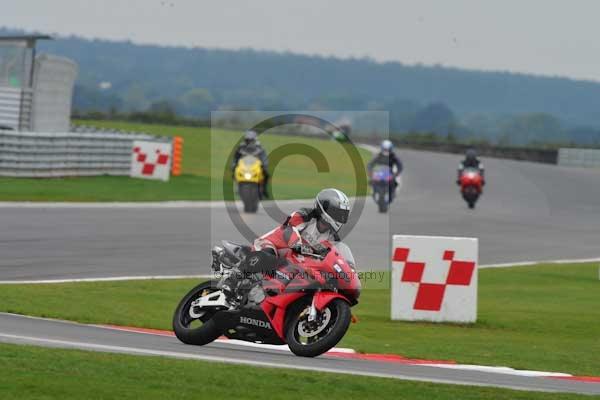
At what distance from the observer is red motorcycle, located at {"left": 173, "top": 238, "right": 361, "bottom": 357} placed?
998cm

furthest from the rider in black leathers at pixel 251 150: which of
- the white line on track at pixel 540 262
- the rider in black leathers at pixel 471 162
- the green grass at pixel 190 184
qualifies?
the rider in black leathers at pixel 471 162

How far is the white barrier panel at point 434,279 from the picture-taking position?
45.5 feet

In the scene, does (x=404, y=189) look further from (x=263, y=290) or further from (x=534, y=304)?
(x=263, y=290)

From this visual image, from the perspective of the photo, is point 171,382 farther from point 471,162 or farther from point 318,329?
point 471,162

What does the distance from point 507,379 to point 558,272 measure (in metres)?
11.3

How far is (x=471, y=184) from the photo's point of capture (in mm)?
34625

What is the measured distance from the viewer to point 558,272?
68.0 ft

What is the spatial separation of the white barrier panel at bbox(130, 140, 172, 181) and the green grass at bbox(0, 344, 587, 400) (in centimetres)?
2505

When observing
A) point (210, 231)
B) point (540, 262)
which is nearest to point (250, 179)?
point (210, 231)

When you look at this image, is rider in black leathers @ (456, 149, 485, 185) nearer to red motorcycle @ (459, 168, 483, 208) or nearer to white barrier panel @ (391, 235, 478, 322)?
red motorcycle @ (459, 168, 483, 208)

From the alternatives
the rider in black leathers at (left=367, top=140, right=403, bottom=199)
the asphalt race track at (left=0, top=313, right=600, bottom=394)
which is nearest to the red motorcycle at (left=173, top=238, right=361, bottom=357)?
the asphalt race track at (left=0, top=313, right=600, bottom=394)

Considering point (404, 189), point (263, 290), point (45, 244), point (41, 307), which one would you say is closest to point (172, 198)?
point (45, 244)

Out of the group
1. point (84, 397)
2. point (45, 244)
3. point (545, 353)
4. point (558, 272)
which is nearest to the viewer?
point (84, 397)

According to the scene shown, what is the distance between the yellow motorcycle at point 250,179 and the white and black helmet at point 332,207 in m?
16.1
